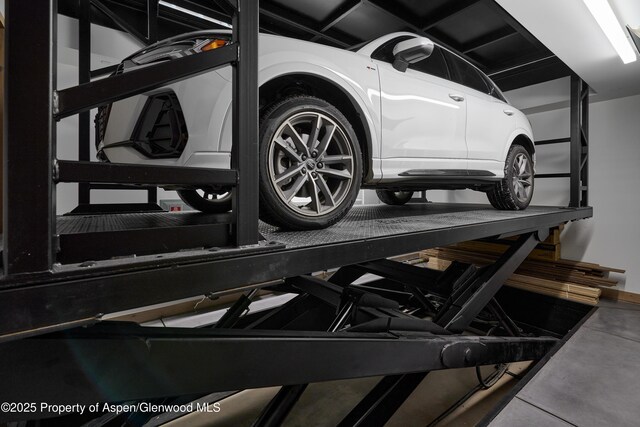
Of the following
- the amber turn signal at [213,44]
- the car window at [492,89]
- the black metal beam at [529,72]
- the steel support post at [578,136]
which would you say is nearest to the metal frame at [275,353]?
the amber turn signal at [213,44]

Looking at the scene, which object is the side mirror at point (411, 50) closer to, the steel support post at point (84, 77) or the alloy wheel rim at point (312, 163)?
the alloy wheel rim at point (312, 163)

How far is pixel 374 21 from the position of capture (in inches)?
133

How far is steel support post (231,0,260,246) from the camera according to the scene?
93 cm

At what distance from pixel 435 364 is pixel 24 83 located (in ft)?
5.81

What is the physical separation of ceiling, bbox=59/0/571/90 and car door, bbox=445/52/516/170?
2.03 feet

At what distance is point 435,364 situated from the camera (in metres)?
1.46

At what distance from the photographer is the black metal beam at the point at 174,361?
67cm

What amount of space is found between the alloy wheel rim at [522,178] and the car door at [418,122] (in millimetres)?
1024

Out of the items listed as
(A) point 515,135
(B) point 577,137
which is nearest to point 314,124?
(A) point 515,135

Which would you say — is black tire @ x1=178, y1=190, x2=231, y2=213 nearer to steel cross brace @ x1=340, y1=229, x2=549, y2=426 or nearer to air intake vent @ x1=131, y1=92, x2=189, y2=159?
air intake vent @ x1=131, y1=92, x2=189, y2=159

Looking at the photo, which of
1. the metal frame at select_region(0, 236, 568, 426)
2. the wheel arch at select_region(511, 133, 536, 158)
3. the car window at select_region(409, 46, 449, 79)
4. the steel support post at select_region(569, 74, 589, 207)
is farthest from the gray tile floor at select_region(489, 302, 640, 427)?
the car window at select_region(409, 46, 449, 79)

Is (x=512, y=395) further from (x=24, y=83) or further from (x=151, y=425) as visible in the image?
(x=24, y=83)

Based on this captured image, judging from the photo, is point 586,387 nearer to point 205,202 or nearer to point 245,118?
point 245,118

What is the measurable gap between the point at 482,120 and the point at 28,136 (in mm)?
2759
